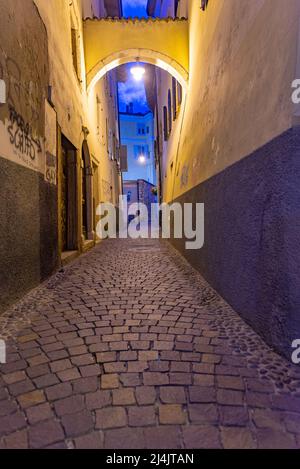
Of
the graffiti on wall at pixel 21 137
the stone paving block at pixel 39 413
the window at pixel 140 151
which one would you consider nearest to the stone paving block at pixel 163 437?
the stone paving block at pixel 39 413

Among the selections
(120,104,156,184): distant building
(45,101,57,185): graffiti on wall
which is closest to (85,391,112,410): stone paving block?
(45,101,57,185): graffiti on wall

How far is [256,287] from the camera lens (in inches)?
115

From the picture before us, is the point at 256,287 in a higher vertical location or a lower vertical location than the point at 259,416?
higher

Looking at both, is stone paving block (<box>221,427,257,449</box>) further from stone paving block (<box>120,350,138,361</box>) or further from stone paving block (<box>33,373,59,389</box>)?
stone paving block (<box>33,373,59,389</box>)

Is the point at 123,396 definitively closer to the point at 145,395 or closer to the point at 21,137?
the point at 145,395

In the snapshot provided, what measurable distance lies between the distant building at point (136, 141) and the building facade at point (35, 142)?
144 ft

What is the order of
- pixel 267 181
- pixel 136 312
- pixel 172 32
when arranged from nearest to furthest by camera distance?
1. pixel 267 181
2. pixel 136 312
3. pixel 172 32

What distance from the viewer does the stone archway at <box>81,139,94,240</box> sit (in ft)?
34.9

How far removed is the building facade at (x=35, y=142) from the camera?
3.66 meters

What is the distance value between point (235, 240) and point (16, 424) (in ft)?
9.20

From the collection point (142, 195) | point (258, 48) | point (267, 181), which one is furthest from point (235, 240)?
point (142, 195)

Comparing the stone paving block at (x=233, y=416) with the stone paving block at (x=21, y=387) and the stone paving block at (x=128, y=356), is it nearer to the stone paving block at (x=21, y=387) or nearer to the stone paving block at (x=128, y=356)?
the stone paving block at (x=128, y=356)

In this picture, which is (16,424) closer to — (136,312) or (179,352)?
Result: (179,352)

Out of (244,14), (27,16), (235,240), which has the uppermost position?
(27,16)
